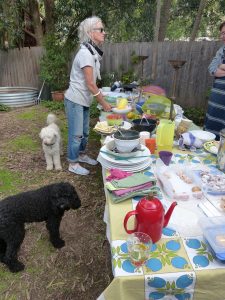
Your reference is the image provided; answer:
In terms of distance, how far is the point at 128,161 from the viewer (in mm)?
1729

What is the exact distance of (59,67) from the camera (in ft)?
24.1

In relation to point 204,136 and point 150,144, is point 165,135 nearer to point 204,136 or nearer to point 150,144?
point 150,144

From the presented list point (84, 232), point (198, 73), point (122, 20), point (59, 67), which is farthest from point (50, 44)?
point (84, 232)

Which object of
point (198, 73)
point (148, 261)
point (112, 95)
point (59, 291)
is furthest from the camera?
point (198, 73)

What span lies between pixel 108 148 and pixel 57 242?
1.14 meters

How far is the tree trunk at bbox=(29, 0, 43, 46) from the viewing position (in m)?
8.73

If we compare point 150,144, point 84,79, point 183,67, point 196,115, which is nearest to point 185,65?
point 183,67

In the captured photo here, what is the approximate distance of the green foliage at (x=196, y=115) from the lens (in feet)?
21.2

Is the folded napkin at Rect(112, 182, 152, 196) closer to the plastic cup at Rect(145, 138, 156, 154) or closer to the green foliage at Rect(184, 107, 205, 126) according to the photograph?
the plastic cup at Rect(145, 138, 156, 154)

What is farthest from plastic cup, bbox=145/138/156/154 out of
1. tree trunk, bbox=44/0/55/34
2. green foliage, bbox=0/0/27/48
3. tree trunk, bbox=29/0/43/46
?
tree trunk, bbox=29/0/43/46

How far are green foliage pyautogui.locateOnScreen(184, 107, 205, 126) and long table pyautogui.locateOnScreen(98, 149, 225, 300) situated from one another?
567cm

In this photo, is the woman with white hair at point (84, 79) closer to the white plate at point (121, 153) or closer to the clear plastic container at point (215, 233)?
the white plate at point (121, 153)

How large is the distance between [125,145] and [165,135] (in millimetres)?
423

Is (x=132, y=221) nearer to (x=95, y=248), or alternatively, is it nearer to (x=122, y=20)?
(x=95, y=248)
